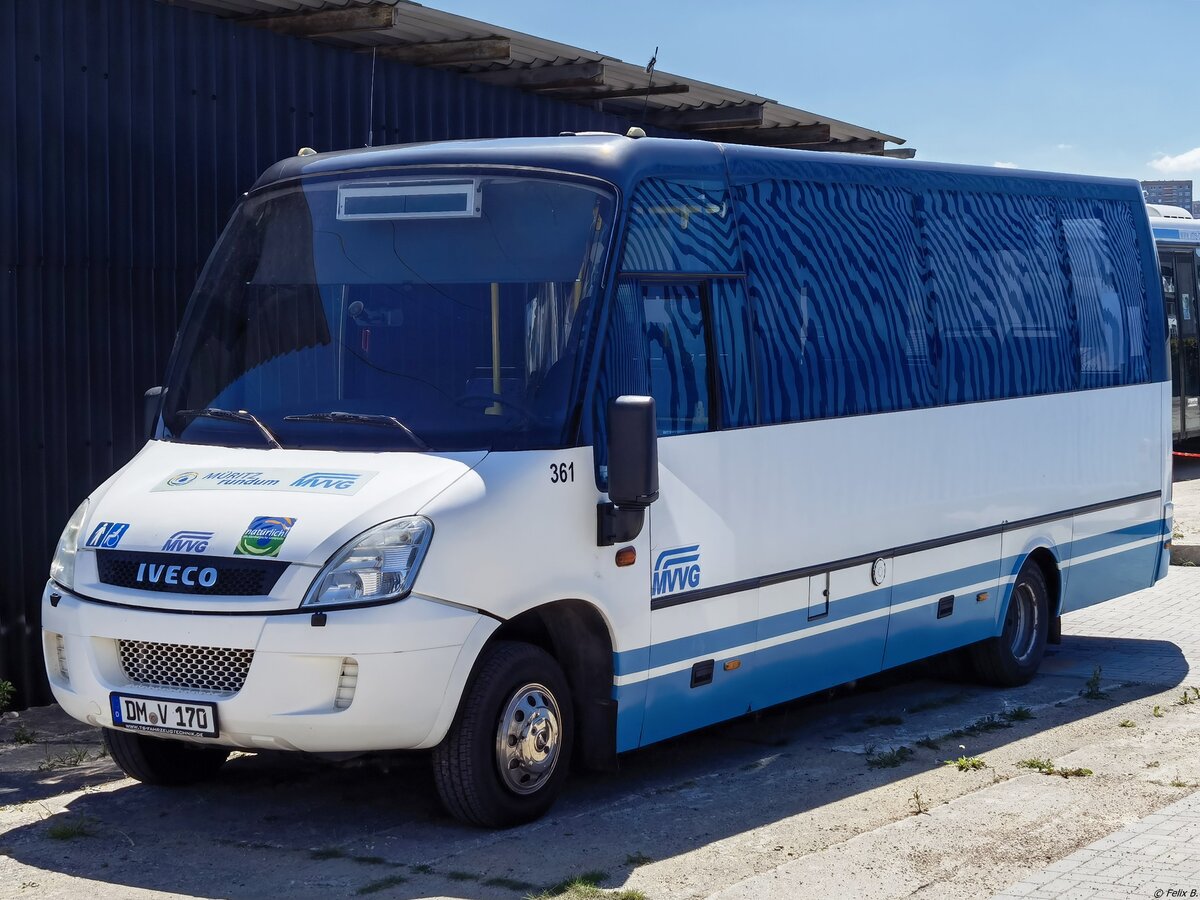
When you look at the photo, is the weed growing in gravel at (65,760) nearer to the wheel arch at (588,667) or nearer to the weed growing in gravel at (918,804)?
the wheel arch at (588,667)

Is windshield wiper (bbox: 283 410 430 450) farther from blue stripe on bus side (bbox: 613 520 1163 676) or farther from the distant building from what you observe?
the distant building

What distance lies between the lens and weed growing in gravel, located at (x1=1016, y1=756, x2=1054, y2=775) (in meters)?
8.02

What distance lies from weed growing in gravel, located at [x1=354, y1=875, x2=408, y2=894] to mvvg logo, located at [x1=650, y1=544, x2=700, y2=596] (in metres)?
1.77

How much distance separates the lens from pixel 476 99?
43.8 ft

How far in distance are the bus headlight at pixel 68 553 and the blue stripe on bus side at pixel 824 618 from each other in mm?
2300


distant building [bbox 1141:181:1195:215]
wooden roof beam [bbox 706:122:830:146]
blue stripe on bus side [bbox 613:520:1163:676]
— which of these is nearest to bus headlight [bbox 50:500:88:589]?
blue stripe on bus side [bbox 613:520:1163:676]

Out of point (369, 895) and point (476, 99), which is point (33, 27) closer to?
point (476, 99)

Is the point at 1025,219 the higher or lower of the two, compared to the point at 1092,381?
higher

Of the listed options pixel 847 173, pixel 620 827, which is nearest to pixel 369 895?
pixel 620 827

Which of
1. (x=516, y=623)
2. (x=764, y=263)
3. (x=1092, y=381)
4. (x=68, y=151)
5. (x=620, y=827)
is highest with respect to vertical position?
(x=68, y=151)

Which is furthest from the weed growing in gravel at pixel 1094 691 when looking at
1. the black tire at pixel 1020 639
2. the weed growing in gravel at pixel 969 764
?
the weed growing in gravel at pixel 969 764

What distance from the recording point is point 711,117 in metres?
15.8

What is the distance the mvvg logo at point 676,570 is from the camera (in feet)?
24.7

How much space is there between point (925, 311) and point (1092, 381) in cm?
210
